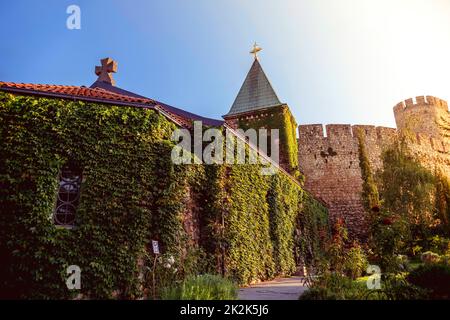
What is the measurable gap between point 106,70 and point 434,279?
1827 centimetres

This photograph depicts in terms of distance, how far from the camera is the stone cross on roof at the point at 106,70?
18.6 meters

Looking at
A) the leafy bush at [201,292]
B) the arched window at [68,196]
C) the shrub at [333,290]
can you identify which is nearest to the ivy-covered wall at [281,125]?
the shrub at [333,290]

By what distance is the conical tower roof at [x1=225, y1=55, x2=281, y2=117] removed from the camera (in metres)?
22.7

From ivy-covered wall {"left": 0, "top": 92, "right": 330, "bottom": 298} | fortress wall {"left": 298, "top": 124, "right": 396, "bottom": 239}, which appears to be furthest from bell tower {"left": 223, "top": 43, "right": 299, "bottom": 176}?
ivy-covered wall {"left": 0, "top": 92, "right": 330, "bottom": 298}

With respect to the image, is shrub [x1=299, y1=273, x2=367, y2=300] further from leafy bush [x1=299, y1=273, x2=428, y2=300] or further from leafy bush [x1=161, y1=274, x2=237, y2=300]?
leafy bush [x1=161, y1=274, x2=237, y2=300]

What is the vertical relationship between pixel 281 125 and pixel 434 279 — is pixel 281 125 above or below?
above

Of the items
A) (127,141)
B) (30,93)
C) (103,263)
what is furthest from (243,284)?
(30,93)

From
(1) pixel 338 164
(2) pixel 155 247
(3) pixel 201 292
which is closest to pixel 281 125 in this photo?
(1) pixel 338 164

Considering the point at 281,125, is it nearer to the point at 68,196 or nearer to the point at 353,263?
the point at 353,263

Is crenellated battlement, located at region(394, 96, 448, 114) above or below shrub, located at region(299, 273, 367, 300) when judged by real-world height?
above

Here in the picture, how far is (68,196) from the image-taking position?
818 centimetres

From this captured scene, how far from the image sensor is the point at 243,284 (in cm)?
1054

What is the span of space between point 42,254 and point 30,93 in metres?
4.33

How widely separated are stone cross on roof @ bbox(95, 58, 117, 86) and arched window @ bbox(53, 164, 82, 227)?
11.5 metres
